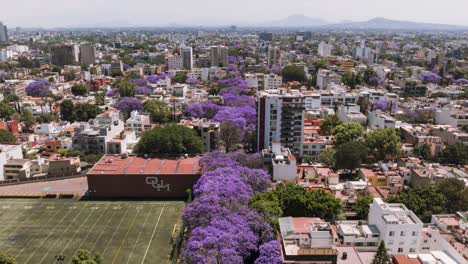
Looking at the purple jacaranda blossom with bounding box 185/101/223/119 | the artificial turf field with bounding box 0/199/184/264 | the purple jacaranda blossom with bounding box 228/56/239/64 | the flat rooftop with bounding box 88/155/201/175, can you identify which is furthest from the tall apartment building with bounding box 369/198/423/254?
the purple jacaranda blossom with bounding box 228/56/239/64

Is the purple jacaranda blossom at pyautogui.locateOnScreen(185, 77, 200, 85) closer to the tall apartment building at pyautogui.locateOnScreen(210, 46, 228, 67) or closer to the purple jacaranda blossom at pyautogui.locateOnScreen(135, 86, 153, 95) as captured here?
the purple jacaranda blossom at pyautogui.locateOnScreen(135, 86, 153, 95)

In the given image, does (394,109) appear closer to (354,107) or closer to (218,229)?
(354,107)

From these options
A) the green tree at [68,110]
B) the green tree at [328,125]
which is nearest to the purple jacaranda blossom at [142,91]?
the green tree at [68,110]

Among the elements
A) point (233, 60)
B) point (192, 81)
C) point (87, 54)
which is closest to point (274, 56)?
point (233, 60)

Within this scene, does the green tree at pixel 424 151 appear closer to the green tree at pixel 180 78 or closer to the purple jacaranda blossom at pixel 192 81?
the purple jacaranda blossom at pixel 192 81

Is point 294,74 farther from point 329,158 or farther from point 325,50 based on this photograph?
point 329,158

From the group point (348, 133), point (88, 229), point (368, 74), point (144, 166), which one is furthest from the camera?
point (368, 74)
